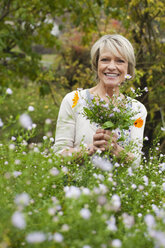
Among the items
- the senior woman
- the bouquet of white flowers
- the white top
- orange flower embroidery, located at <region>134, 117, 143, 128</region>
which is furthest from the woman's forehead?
the bouquet of white flowers

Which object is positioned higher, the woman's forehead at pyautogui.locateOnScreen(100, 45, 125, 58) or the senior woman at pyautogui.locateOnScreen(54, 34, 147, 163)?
the woman's forehead at pyautogui.locateOnScreen(100, 45, 125, 58)

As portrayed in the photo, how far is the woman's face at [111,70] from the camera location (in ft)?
8.84

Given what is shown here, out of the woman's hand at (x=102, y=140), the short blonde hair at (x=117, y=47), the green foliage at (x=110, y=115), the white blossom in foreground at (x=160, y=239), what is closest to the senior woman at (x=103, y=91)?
the short blonde hair at (x=117, y=47)

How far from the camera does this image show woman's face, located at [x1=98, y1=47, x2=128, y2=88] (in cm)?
270

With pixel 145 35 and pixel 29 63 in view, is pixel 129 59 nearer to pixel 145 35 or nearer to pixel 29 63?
pixel 145 35

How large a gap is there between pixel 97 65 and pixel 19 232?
1.96 metres

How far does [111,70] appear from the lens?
105 inches

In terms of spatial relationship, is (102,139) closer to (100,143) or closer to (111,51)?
(100,143)

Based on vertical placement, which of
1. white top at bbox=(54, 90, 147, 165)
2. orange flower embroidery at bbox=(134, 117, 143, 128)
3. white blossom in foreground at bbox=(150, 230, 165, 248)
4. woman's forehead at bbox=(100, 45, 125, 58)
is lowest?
white top at bbox=(54, 90, 147, 165)

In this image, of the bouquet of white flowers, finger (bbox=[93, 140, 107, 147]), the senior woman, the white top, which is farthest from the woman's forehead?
finger (bbox=[93, 140, 107, 147])

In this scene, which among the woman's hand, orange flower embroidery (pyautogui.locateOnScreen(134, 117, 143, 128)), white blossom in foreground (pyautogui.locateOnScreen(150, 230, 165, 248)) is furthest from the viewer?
orange flower embroidery (pyautogui.locateOnScreen(134, 117, 143, 128))

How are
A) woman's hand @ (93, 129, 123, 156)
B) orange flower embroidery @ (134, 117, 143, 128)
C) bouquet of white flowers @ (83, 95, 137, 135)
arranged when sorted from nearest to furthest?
bouquet of white flowers @ (83, 95, 137, 135) < woman's hand @ (93, 129, 123, 156) < orange flower embroidery @ (134, 117, 143, 128)

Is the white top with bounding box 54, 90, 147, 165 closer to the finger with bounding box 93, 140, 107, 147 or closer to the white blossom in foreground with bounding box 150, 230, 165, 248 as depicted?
the finger with bounding box 93, 140, 107, 147

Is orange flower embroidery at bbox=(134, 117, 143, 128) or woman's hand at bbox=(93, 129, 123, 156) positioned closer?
woman's hand at bbox=(93, 129, 123, 156)
